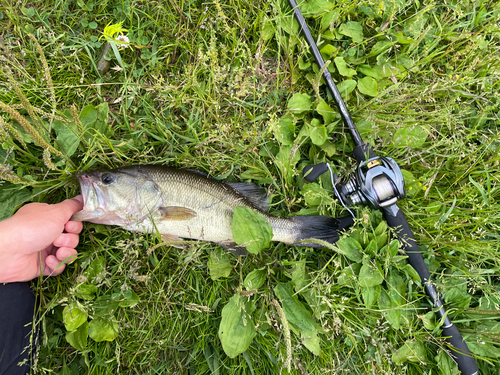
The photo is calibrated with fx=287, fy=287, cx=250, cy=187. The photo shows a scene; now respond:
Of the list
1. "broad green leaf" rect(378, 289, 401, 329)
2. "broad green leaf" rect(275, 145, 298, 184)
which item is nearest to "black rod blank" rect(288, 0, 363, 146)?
"broad green leaf" rect(275, 145, 298, 184)

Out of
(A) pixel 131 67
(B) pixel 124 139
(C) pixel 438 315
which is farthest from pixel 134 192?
(C) pixel 438 315

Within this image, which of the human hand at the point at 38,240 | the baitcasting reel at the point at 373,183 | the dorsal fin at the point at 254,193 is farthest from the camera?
the dorsal fin at the point at 254,193

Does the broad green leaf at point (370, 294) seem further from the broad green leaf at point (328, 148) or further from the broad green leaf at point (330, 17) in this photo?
the broad green leaf at point (330, 17)

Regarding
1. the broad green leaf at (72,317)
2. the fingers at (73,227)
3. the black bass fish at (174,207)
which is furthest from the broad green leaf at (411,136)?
the broad green leaf at (72,317)

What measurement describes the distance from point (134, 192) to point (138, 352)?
5.00 feet

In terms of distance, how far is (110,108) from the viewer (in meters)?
2.95

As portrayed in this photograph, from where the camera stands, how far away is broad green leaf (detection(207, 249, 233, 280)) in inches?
109

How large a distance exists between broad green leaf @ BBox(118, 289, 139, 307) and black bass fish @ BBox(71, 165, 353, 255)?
60cm

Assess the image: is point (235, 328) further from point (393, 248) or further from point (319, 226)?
point (393, 248)

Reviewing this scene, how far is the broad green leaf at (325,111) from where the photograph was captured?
2.83 m

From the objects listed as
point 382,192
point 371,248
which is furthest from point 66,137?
point 371,248

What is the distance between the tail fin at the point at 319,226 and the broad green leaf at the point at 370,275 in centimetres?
38

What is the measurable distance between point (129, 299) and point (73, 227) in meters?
0.85

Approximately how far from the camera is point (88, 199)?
254 cm
